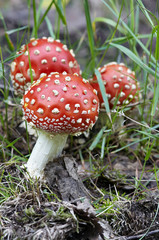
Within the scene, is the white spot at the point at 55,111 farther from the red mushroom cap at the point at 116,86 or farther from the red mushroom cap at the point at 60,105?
the red mushroom cap at the point at 116,86

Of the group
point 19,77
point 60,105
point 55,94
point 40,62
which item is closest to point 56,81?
point 55,94

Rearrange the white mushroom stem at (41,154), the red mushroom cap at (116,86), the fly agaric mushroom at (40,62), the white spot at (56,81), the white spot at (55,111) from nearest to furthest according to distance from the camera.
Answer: the white spot at (55,111), the white spot at (56,81), the white mushroom stem at (41,154), the fly agaric mushroom at (40,62), the red mushroom cap at (116,86)

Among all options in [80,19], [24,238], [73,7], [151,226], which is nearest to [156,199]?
[151,226]

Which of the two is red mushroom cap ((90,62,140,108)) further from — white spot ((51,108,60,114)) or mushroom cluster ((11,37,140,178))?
white spot ((51,108,60,114))

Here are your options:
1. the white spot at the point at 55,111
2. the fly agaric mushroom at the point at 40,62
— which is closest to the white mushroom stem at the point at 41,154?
the white spot at the point at 55,111

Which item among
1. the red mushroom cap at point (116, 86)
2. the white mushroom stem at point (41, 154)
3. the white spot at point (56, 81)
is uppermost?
the white spot at point (56, 81)

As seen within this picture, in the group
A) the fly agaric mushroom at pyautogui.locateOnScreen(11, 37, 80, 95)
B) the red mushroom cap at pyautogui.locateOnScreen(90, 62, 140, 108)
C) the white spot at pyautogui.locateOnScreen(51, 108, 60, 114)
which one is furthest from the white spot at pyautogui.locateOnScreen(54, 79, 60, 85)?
the red mushroom cap at pyautogui.locateOnScreen(90, 62, 140, 108)

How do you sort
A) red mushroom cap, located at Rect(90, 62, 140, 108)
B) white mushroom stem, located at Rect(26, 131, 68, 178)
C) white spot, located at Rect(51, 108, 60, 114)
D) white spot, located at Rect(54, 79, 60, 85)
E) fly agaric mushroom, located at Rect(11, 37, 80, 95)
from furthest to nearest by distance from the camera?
red mushroom cap, located at Rect(90, 62, 140, 108), fly agaric mushroom, located at Rect(11, 37, 80, 95), white mushroom stem, located at Rect(26, 131, 68, 178), white spot, located at Rect(54, 79, 60, 85), white spot, located at Rect(51, 108, 60, 114)
